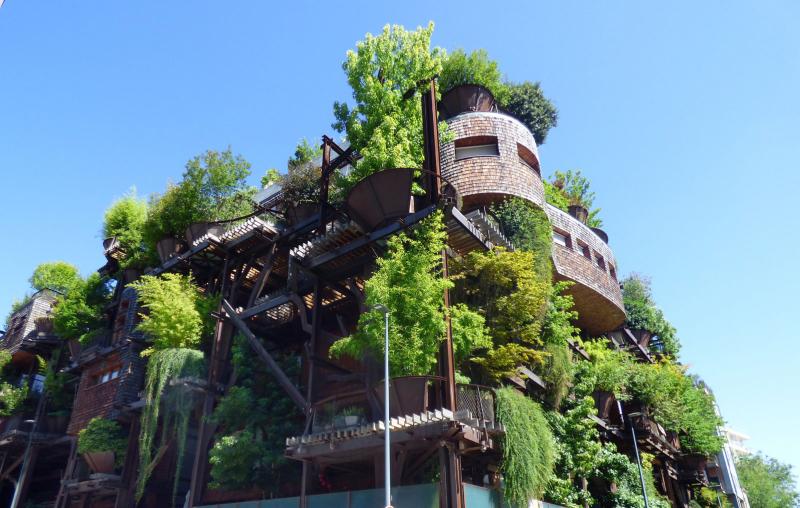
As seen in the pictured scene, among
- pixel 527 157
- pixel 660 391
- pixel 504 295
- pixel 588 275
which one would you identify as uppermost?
pixel 527 157

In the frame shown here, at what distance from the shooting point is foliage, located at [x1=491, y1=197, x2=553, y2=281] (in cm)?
2106

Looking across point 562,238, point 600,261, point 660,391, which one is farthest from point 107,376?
point 660,391

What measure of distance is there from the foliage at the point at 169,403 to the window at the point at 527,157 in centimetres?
1544

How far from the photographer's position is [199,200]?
2675cm

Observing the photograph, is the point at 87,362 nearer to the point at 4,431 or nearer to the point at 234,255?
the point at 4,431

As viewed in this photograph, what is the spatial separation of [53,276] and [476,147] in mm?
31536

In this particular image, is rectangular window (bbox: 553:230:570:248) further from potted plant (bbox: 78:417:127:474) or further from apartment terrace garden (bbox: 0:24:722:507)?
potted plant (bbox: 78:417:127:474)

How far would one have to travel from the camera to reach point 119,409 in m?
23.5

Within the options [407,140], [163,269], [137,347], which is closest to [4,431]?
[137,347]

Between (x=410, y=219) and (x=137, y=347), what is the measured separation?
15.7 metres

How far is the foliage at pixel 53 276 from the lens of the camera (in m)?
39.1

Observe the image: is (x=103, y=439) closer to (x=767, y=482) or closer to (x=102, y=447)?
(x=102, y=447)

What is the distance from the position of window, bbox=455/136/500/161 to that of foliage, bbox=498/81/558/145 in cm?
933

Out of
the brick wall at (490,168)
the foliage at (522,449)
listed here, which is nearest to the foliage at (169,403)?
the foliage at (522,449)
